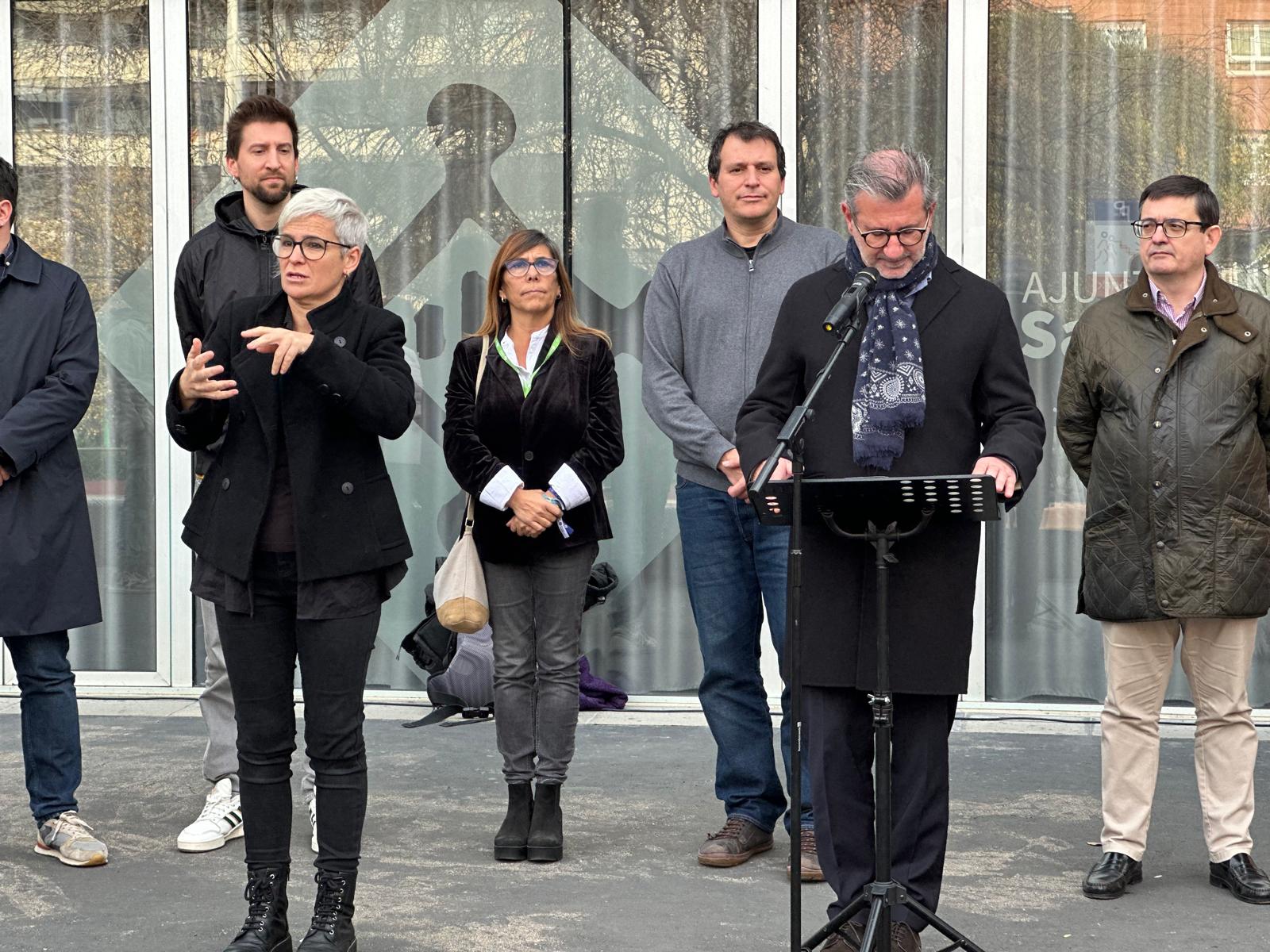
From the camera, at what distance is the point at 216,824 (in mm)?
5348

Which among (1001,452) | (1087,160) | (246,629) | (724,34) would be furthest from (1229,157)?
(246,629)

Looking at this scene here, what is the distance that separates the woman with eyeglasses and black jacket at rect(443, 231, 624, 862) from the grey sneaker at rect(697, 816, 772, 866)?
468mm

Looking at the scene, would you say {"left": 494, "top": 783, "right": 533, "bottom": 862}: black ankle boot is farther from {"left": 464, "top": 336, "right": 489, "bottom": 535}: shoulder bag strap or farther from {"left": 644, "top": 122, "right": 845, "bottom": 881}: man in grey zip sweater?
{"left": 464, "top": 336, "right": 489, "bottom": 535}: shoulder bag strap

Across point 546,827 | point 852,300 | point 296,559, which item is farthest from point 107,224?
point 852,300

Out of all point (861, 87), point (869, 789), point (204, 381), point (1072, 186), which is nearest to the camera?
point (204, 381)

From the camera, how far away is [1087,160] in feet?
23.8

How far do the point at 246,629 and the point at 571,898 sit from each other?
129 centimetres

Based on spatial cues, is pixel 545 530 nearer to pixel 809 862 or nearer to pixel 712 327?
pixel 712 327

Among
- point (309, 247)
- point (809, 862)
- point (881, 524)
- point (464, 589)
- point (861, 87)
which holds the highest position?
point (861, 87)

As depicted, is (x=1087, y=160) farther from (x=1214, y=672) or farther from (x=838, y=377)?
(x=838, y=377)

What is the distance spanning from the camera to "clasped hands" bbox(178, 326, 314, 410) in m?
3.94

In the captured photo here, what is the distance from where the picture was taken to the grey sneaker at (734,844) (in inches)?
200

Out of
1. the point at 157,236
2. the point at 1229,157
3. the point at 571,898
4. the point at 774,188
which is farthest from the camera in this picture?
the point at 157,236

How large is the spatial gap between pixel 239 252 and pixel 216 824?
183 cm
